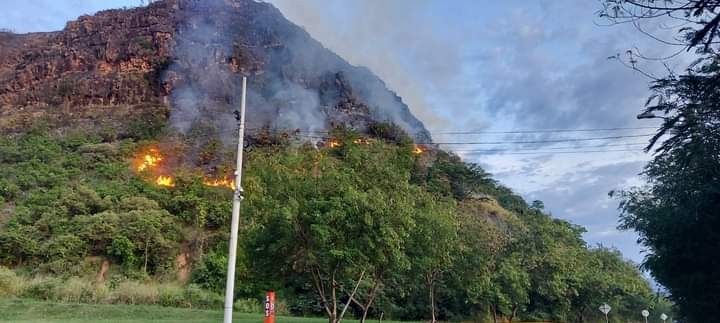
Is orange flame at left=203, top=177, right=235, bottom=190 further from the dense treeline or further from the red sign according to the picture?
the red sign

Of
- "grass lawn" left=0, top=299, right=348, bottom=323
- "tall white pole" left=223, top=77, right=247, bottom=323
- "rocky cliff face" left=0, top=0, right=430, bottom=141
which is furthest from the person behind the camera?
"rocky cliff face" left=0, top=0, right=430, bottom=141

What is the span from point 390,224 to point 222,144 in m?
70.4

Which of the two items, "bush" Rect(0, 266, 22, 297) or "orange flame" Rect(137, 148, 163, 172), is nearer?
"bush" Rect(0, 266, 22, 297)

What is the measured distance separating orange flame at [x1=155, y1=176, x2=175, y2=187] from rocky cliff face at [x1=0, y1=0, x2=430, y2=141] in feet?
77.2

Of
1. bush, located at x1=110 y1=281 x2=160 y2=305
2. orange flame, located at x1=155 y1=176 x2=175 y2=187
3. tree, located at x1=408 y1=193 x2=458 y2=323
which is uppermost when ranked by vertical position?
orange flame, located at x1=155 y1=176 x2=175 y2=187

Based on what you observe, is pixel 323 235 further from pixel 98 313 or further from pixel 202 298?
pixel 202 298

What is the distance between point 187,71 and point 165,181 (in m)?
45.1

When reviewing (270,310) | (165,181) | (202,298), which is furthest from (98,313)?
(165,181)

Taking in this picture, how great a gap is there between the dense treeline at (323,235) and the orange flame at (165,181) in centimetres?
106

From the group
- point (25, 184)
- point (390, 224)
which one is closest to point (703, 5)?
point (390, 224)

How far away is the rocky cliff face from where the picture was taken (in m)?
100

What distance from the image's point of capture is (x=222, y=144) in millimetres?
85875

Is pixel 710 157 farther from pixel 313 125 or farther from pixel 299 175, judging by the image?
pixel 313 125

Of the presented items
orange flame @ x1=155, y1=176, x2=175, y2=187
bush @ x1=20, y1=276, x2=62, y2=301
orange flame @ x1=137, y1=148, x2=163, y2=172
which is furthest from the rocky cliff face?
bush @ x1=20, y1=276, x2=62, y2=301
